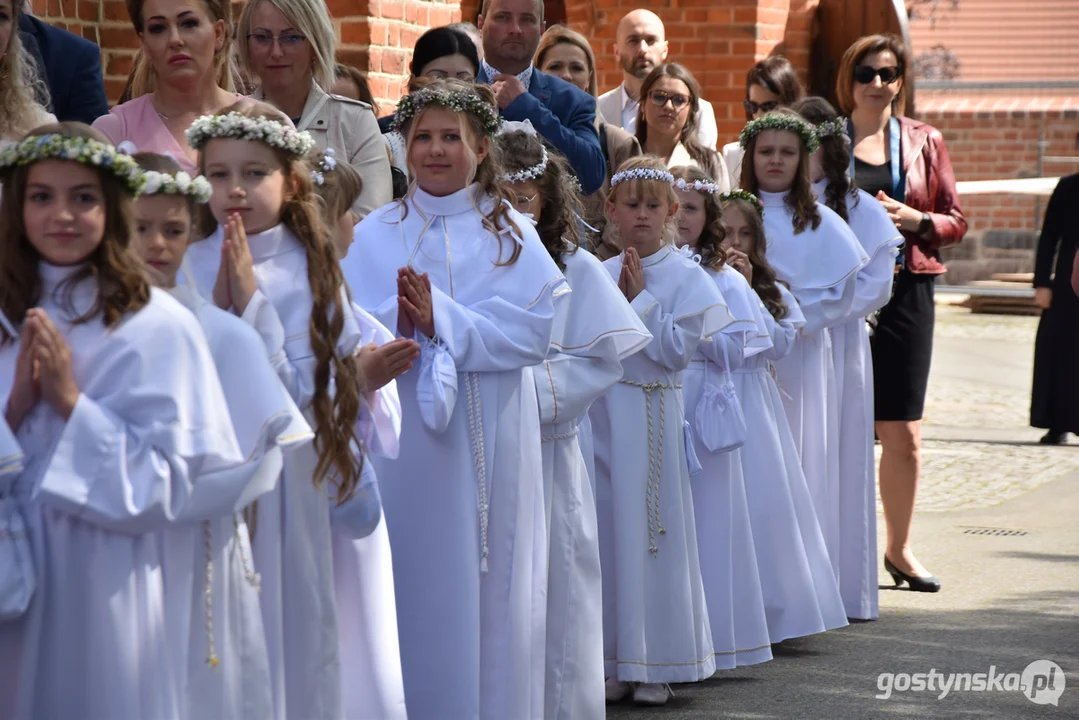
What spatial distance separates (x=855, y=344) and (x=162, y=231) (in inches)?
175

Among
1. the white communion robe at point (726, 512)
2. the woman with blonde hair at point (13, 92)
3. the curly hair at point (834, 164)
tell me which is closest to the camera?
the woman with blonde hair at point (13, 92)

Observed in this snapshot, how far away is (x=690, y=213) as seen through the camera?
633cm

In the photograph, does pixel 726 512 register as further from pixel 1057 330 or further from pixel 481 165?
pixel 1057 330

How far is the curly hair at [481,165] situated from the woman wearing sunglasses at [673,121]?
2451 millimetres

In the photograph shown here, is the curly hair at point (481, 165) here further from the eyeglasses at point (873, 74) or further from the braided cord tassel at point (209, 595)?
the eyeglasses at point (873, 74)

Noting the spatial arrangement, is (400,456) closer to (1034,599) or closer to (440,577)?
(440,577)

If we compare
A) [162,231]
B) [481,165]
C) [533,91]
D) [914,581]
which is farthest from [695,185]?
[162,231]

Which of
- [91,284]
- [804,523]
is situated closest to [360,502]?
[91,284]

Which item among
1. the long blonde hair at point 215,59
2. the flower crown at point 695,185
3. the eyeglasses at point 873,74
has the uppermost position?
the long blonde hair at point 215,59

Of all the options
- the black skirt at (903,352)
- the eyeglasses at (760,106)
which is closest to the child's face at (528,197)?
the black skirt at (903,352)

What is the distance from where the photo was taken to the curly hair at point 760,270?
22.1ft

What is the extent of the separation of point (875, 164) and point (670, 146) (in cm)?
121

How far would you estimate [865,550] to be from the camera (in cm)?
730

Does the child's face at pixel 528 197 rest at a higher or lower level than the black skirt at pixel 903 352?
higher
